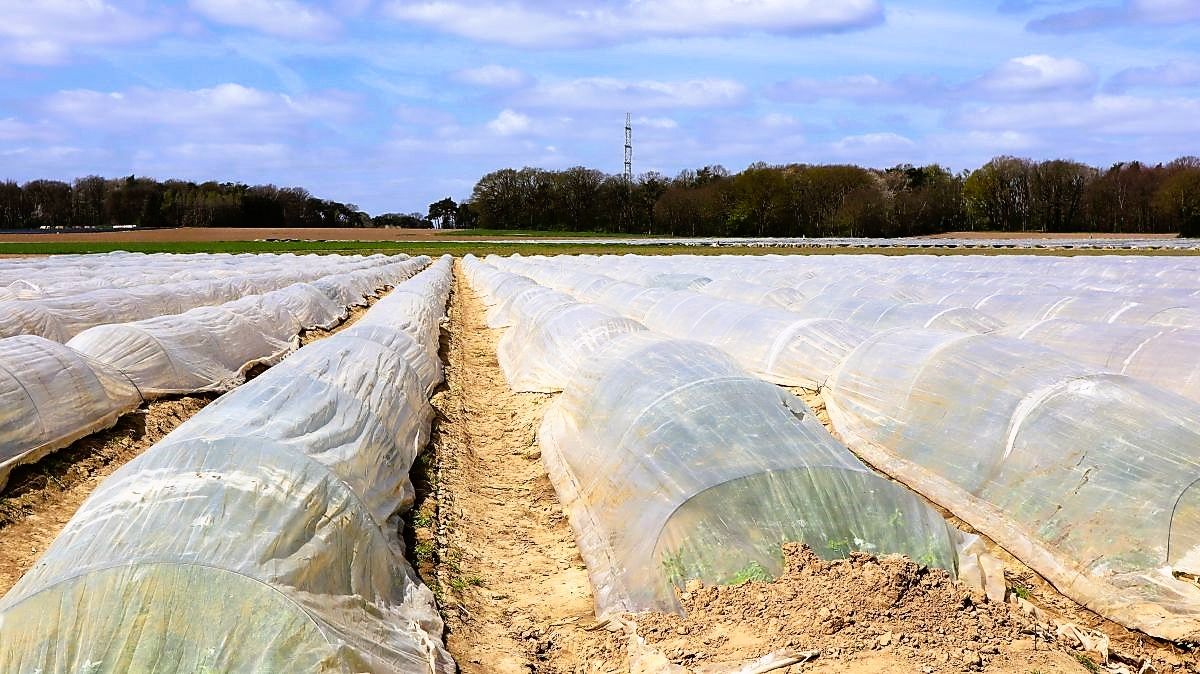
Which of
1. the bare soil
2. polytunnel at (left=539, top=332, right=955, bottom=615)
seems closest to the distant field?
the bare soil

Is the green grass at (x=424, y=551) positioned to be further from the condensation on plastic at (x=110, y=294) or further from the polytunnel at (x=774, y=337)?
the condensation on plastic at (x=110, y=294)

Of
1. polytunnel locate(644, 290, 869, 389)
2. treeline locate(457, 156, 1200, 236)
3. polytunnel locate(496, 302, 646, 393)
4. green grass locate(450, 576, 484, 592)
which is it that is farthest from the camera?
treeline locate(457, 156, 1200, 236)

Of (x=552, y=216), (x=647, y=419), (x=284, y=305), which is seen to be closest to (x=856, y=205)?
(x=552, y=216)

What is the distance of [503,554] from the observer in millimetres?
5965

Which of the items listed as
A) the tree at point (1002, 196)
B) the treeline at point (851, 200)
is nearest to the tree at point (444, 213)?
the treeline at point (851, 200)

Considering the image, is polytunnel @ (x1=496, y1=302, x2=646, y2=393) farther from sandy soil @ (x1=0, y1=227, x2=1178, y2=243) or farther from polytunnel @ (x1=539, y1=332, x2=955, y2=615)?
sandy soil @ (x1=0, y1=227, x2=1178, y2=243)

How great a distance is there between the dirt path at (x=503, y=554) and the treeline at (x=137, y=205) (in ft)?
311

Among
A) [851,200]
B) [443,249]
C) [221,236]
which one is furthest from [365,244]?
[851,200]

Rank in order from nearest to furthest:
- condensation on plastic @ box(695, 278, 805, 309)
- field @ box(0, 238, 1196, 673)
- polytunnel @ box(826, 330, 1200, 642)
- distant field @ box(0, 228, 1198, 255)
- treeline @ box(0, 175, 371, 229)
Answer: field @ box(0, 238, 1196, 673) < polytunnel @ box(826, 330, 1200, 642) < condensation on plastic @ box(695, 278, 805, 309) < distant field @ box(0, 228, 1198, 255) < treeline @ box(0, 175, 371, 229)

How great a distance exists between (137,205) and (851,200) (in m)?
79.7

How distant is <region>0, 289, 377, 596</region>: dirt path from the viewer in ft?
19.3

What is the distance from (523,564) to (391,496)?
1.08 metres

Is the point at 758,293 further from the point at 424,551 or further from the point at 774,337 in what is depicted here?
the point at 424,551

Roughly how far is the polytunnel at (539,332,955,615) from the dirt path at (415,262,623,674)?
250mm
